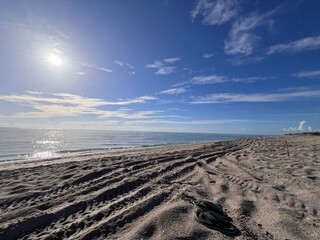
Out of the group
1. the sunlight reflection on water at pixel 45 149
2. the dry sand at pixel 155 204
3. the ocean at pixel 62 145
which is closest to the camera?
the dry sand at pixel 155 204

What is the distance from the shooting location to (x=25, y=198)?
713cm

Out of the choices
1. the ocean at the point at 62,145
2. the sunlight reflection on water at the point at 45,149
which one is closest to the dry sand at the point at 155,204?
the ocean at the point at 62,145

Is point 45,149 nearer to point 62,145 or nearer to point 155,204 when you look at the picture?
point 62,145

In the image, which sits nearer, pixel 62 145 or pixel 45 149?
pixel 45 149

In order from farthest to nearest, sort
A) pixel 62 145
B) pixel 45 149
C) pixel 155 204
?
pixel 62 145 < pixel 45 149 < pixel 155 204

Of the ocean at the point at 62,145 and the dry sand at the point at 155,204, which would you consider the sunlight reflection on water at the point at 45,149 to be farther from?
the dry sand at the point at 155,204

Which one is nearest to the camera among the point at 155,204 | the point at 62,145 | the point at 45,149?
the point at 155,204

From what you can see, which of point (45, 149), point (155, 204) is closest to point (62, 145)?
point (45, 149)

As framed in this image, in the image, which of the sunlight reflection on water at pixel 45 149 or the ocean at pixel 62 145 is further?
the ocean at pixel 62 145

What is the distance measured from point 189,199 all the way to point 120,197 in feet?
7.04

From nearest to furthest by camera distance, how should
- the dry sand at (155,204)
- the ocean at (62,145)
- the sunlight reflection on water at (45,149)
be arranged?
1. the dry sand at (155,204)
2. the sunlight reflection on water at (45,149)
3. the ocean at (62,145)

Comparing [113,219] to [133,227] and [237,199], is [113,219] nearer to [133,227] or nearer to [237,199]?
[133,227]

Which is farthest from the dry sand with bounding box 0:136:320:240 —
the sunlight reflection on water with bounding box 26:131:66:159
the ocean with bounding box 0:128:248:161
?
the sunlight reflection on water with bounding box 26:131:66:159

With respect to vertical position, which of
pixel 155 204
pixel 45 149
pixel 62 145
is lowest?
pixel 155 204
